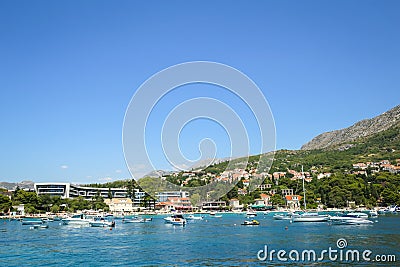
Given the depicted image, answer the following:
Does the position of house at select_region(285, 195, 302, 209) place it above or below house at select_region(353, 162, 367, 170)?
below

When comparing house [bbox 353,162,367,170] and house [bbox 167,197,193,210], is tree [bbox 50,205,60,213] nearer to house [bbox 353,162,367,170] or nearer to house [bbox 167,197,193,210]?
house [bbox 167,197,193,210]

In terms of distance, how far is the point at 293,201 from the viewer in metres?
101

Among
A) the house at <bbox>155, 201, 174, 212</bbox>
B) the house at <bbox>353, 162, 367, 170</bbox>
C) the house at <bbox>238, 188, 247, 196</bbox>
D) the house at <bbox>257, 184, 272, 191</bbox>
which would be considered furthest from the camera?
the house at <bbox>353, 162, 367, 170</bbox>

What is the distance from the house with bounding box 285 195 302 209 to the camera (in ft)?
325

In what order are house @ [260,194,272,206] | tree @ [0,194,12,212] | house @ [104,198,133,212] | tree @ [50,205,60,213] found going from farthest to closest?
house @ [104,198,133,212]
house @ [260,194,272,206]
tree @ [50,205,60,213]
tree @ [0,194,12,212]

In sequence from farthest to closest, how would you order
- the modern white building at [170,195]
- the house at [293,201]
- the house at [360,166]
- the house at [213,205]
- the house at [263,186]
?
the house at [360,166] < the house at [263,186] < the modern white building at [170,195] < the house at [213,205] < the house at [293,201]

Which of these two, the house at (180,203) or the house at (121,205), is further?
the house at (180,203)

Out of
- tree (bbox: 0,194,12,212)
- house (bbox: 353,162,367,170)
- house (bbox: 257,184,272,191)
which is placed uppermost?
house (bbox: 353,162,367,170)

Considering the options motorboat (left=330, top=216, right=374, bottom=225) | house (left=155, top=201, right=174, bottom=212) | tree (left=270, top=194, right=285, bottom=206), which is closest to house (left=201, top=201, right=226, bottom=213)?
house (left=155, top=201, right=174, bottom=212)

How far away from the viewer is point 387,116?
188125 millimetres

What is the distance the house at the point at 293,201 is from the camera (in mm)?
98963

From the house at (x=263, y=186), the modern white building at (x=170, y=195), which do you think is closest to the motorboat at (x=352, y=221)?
the house at (x=263, y=186)

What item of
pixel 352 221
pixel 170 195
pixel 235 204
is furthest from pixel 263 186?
pixel 352 221

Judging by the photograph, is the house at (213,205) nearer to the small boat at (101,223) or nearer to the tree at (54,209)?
the tree at (54,209)
